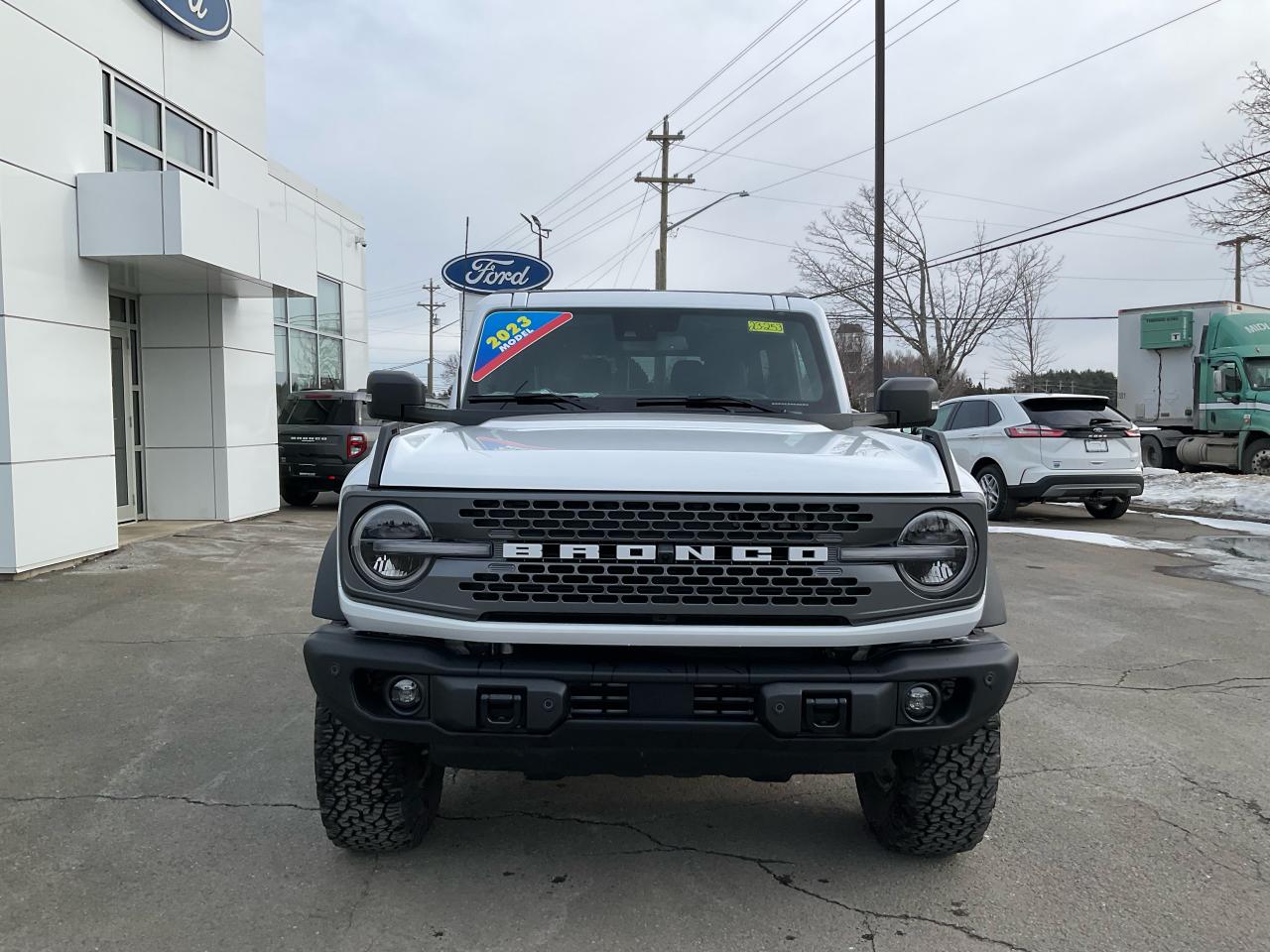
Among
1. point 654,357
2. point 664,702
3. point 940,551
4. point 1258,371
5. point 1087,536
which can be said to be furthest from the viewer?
point 1258,371

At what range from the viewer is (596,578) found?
8.48 feet

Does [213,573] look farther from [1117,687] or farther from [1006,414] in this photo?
[1006,414]

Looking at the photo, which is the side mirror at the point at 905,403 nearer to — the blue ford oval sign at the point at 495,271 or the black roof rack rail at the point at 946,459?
the black roof rack rail at the point at 946,459

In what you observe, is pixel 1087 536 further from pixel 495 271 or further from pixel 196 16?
pixel 196 16

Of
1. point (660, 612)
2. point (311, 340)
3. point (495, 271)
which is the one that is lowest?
point (660, 612)

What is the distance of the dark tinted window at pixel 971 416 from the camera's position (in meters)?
13.4

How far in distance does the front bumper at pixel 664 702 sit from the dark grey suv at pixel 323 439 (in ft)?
38.9

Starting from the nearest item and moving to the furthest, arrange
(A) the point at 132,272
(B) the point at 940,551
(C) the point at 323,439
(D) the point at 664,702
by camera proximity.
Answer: (D) the point at 664,702, (B) the point at 940,551, (A) the point at 132,272, (C) the point at 323,439

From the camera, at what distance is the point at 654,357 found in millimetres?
4121

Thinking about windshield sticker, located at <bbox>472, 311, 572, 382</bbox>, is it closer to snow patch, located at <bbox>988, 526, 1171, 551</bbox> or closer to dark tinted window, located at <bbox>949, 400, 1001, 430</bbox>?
snow patch, located at <bbox>988, 526, 1171, 551</bbox>

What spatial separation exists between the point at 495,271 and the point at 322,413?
5.11m

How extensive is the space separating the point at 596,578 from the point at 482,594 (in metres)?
0.31

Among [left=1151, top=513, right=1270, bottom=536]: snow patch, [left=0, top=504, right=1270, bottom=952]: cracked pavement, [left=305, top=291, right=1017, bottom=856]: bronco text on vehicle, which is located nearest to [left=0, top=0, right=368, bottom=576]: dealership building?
[left=0, top=504, right=1270, bottom=952]: cracked pavement

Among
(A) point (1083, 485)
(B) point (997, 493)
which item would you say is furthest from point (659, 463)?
(B) point (997, 493)
